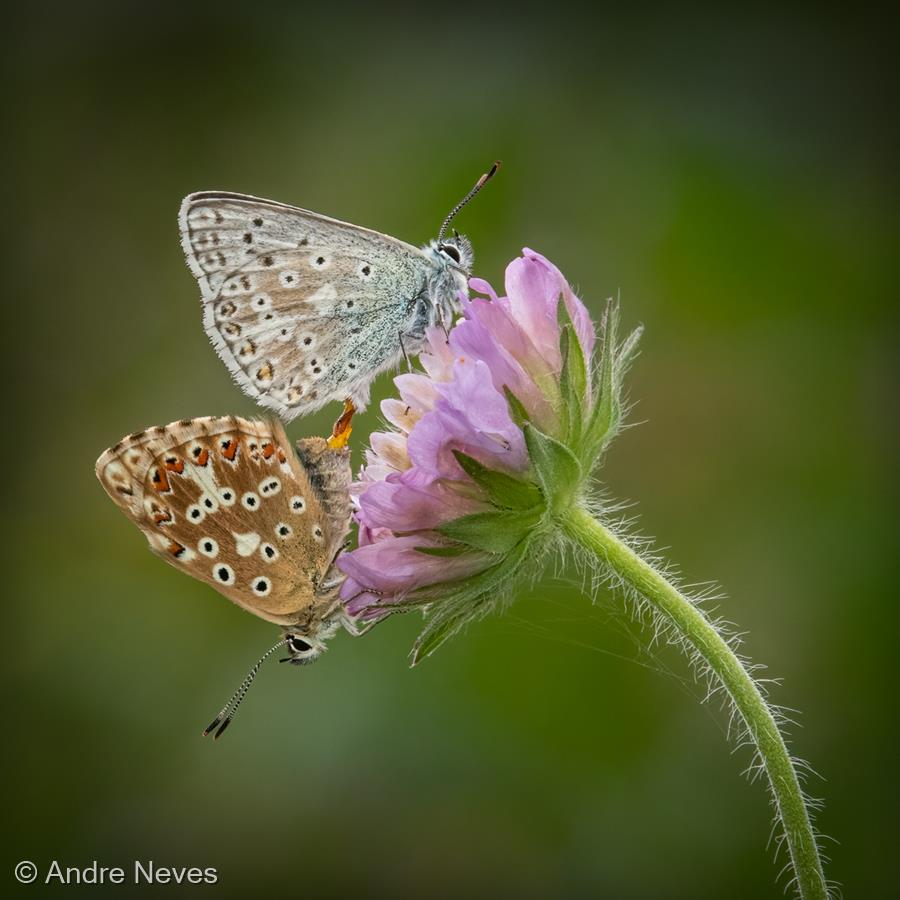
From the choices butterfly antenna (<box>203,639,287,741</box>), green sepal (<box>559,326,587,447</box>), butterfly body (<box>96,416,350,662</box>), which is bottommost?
butterfly antenna (<box>203,639,287,741</box>)

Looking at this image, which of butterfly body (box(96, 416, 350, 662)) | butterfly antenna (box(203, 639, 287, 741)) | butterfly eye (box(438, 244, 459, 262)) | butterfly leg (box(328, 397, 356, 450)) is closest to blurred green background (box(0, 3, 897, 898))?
butterfly antenna (box(203, 639, 287, 741))

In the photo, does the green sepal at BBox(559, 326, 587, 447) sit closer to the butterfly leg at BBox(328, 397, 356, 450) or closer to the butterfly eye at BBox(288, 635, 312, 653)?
the butterfly leg at BBox(328, 397, 356, 450)

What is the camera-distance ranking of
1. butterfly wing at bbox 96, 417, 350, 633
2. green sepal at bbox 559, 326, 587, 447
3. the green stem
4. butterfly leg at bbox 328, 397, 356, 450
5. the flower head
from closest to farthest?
the green stem < the flower head < green sepal at bbox 559, 326, 587, 447 < butterfly wing at bbox 96, 417, 350, 633 < butterfly leg at bbox 328, 397, 356, 450

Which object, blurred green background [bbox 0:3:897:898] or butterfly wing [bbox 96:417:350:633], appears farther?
blurred green background [bbox 0:3:897:898]

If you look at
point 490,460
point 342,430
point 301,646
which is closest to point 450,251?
point 342,430

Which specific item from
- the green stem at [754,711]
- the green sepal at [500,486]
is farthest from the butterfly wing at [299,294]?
the green stem at [754,711]

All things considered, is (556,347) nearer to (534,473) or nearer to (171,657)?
(534,473)
